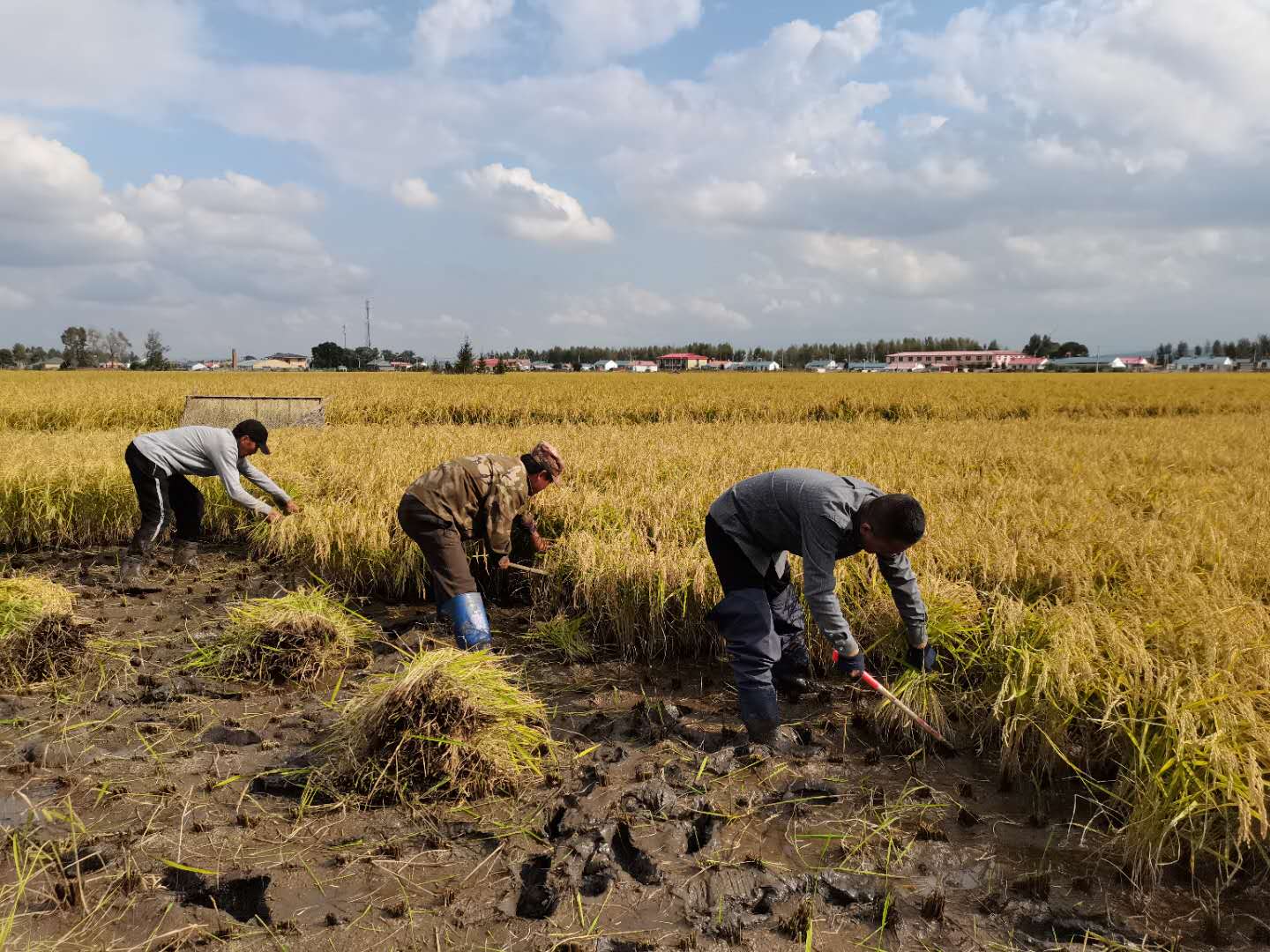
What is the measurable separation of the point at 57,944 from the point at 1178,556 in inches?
215

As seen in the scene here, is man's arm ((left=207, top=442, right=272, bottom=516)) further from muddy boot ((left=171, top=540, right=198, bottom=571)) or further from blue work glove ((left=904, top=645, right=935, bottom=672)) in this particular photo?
blue work glove ((left=904, top=645, right=935, bottom=672))

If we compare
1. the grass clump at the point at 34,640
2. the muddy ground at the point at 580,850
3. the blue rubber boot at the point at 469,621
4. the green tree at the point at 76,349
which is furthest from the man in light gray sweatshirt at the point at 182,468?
the green tree at the point at 76,349

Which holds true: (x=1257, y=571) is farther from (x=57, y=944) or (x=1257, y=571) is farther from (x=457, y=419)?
(x=457, y=419)

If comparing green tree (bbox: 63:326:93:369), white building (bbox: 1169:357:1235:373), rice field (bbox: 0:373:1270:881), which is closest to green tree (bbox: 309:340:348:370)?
green tree (bbox: 63:326:93:369)

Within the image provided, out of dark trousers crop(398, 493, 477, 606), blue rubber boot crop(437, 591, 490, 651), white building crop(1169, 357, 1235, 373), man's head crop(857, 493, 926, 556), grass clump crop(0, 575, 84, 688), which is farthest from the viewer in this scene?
white building crop(1169, 357, 1235, 373)

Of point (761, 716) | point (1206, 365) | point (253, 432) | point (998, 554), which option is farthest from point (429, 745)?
point (1206, 365)

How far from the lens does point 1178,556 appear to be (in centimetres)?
457

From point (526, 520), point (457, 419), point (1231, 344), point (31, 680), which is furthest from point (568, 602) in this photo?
point (1231, 344)

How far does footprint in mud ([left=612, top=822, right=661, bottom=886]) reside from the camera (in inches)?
102

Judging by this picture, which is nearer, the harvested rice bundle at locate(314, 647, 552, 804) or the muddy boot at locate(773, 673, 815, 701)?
the harvested rice bundle at locate(314, 647, 552, 804)

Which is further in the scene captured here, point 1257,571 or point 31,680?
point 1257,571

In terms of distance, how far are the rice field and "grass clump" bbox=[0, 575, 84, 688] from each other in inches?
70.6

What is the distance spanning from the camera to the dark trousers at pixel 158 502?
242 inches

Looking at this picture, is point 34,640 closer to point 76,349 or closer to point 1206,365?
point 76,349
